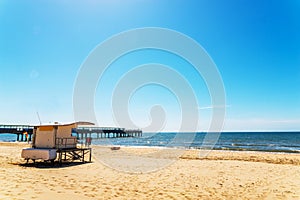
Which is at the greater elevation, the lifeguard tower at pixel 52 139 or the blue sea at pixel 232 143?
the lifeguard tower at pixel 52 139

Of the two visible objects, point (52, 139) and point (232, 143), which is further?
point (232, 143)

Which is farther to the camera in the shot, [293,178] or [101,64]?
[101,64]

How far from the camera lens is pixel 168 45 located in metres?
19.4

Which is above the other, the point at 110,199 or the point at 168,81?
the point at 168,81

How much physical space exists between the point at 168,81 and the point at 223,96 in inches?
246

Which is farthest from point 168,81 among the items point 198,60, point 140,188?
point 140,188

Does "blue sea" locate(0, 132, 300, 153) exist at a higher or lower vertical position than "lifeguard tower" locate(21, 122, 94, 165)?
lower

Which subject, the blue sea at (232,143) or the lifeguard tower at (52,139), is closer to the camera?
the lifeguard tower at (52,139)

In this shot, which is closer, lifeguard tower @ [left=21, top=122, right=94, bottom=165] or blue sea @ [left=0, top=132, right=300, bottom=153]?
lifeguard tower @ [left=21, top=122, right=94, bottom=165]

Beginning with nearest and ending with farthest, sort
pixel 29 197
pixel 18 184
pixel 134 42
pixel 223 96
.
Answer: pixel 29 197 < pixel 18 184 < pixel 134 42 < pixel 223 96

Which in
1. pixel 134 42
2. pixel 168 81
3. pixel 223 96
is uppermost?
pixel 134 42

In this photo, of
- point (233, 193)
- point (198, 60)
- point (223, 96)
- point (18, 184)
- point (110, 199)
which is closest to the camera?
point (110, 199)

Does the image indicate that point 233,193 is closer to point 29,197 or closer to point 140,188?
point 140,188

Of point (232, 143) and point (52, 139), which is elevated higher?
point (52, 139)
